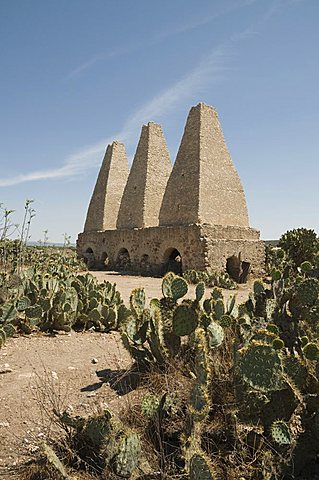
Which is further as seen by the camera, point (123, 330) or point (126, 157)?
point (126, 157)

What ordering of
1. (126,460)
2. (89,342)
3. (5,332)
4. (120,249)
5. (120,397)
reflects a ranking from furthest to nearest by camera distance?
(120,249) < (89,342) < (5,332) < (120,397) < (126,460)

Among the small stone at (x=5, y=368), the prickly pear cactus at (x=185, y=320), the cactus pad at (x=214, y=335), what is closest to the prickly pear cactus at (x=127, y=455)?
the cactus pad at (x=214, y=335)

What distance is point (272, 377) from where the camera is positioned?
2293 mm

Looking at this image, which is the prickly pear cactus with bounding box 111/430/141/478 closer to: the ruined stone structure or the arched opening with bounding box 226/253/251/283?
the ruined stone structure

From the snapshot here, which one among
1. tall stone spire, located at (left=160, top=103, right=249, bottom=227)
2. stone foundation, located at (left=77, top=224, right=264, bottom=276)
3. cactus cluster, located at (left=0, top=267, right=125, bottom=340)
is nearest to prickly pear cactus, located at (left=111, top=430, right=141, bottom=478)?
cactus cluster, located at (left=0, top=267, right=125, bottom=340)

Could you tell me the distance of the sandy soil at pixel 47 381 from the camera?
2979mm

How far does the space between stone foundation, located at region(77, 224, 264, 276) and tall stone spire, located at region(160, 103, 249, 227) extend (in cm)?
61

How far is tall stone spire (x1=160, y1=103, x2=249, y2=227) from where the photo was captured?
16344mm

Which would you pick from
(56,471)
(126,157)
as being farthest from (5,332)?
(126,157)

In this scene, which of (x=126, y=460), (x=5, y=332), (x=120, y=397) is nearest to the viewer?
(x=126, y=460)

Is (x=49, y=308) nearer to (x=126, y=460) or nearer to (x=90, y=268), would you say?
(x=126, y=460)

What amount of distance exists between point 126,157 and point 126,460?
968 inches

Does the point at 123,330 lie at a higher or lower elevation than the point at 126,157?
lower

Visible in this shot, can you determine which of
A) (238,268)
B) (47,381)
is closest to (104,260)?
(238,268)
